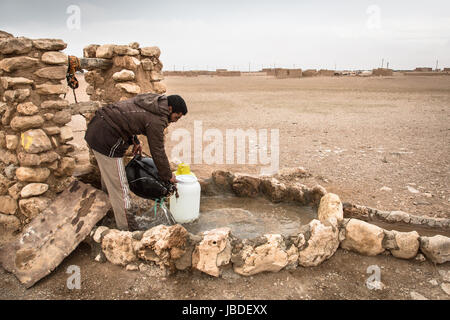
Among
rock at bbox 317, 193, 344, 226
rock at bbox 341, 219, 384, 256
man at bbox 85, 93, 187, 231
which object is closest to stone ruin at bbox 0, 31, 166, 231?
man at bbox 85, 93, 187, 231

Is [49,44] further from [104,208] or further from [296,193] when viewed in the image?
[296,193]

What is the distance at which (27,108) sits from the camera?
139 inches

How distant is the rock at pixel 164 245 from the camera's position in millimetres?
3051

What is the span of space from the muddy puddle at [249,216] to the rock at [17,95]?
7.21 feet

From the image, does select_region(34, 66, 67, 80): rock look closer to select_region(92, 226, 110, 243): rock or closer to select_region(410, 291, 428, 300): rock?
select_region(92, 226, 110, 243): rock

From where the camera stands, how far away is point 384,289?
3023 mm

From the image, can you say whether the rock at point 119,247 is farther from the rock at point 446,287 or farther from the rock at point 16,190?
the rock at point 446,287

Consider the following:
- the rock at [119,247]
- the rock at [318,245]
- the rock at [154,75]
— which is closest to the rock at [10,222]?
the rock at [119,247]

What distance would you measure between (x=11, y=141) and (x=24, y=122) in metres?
0.28

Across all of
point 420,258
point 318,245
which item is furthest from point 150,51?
point 420,258

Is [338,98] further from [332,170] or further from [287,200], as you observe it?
[287,200]

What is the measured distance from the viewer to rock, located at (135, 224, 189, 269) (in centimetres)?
305

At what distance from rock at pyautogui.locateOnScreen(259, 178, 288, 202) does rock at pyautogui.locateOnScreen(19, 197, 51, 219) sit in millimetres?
2651

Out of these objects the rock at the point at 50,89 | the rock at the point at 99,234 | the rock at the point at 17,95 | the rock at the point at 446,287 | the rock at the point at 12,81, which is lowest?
the rock at the point at 446,287
